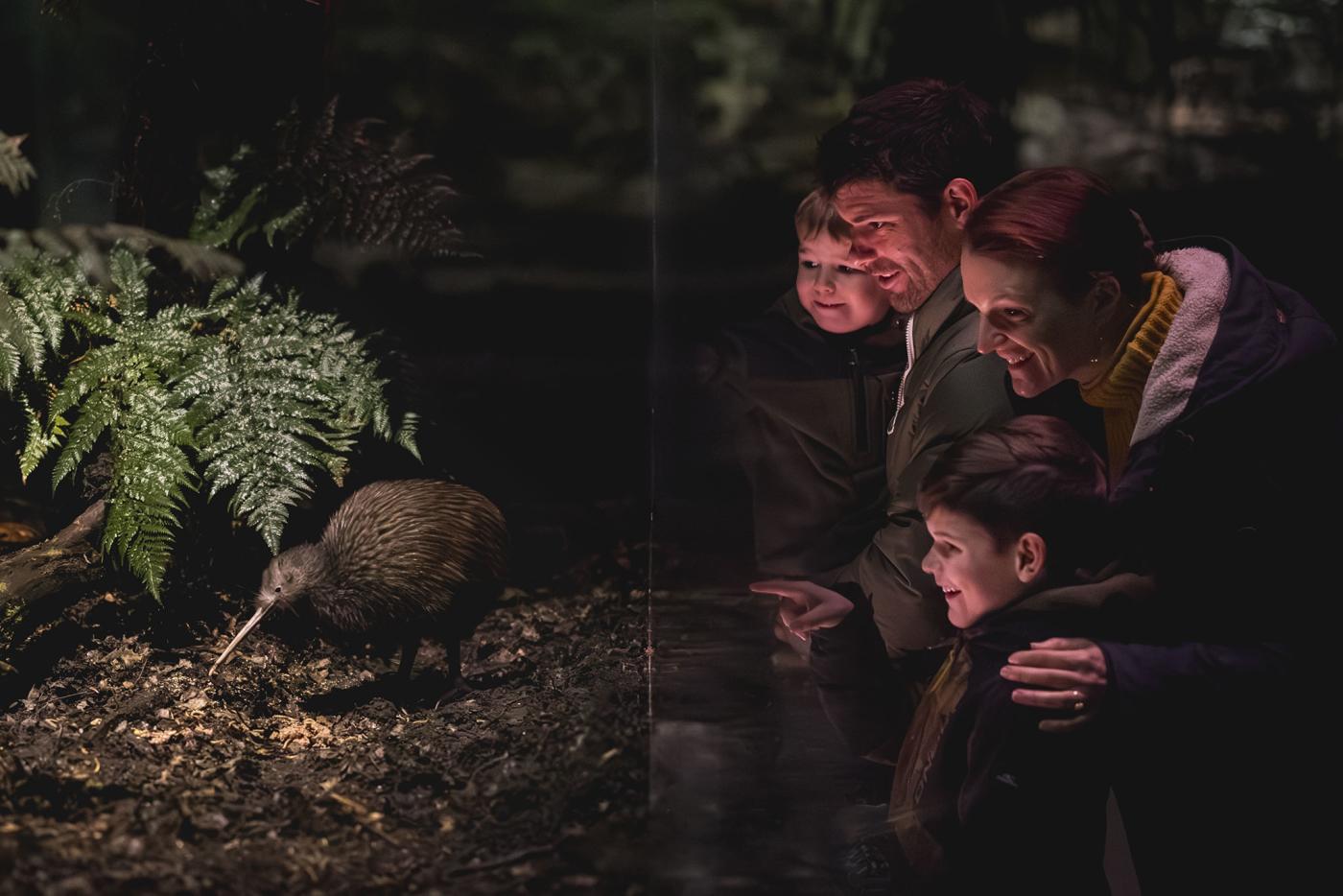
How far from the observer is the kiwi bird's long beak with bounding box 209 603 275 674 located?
7.26 ft

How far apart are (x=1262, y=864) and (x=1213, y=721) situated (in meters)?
0.28

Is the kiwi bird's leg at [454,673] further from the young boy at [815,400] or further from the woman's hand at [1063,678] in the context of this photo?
the woman's hand at [1063,678]

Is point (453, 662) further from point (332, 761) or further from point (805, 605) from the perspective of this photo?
point (805, 605)

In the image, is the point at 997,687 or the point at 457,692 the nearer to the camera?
the point at 997,687

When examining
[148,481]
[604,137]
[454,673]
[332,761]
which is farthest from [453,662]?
[604,137]

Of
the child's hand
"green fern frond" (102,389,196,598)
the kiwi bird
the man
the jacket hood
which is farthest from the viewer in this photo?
the kiwi bird

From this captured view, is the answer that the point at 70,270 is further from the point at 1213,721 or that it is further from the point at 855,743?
the point at 1213,721

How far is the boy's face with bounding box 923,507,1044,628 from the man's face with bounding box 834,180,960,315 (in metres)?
0.37

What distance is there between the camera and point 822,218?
1.72m

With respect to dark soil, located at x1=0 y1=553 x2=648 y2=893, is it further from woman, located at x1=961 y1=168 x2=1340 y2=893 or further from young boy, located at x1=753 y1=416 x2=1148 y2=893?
woman, located at x1=961 y1=168 x2=1340 y2=893

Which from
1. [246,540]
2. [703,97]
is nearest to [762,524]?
[703,97]

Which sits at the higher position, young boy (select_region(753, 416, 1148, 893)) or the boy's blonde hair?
the boy's blonde hair

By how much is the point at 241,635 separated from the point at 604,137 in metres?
1.28

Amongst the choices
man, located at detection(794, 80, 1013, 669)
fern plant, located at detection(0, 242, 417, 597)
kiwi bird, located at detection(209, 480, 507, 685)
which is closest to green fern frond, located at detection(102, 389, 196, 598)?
fern plant, located at detection(0, 242, 417, 597)
